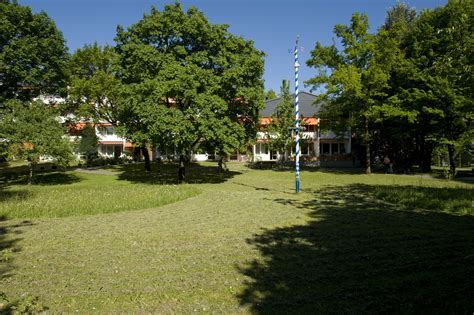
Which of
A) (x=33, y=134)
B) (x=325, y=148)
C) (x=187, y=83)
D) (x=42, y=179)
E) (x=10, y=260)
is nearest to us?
(x=10, y=260)

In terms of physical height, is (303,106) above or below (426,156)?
above

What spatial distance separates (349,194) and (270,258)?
12.1m

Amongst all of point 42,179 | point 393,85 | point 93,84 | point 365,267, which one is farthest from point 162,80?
point 393,85

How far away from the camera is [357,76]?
31.7 m

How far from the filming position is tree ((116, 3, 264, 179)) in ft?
78.8

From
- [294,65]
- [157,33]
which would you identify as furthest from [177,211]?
[157,33]

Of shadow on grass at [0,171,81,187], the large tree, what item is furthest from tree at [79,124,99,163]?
the large tree

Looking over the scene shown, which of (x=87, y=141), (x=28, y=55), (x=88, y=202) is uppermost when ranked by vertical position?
(x=28, y=55)

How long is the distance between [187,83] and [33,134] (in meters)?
13.0

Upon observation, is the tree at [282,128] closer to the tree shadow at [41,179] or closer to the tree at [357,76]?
the tree at [357,76]

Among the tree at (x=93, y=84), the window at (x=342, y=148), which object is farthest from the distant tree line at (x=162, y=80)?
the window at (x=342, y=148)

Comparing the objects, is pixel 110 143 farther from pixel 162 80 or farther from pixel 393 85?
pixel 393 85

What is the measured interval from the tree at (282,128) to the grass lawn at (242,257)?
91.9ft

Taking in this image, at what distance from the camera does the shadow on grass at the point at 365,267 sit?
18.8 feet
